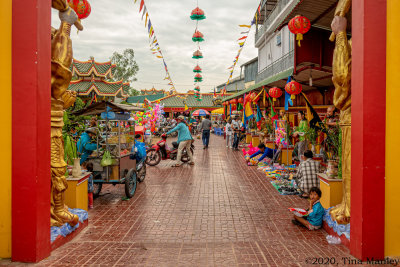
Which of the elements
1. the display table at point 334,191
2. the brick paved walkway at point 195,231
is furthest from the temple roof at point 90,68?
the display table at point 334,191

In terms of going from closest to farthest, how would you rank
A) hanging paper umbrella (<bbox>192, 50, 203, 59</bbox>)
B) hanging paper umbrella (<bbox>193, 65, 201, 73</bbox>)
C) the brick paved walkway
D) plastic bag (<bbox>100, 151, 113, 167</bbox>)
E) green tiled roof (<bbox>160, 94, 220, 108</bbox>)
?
1. the brick paved walkway
2. plastic bag (<bbox>100, 151, 113, 167</bbox>)
3. hanging paper umbrella (<bbox>192, 50, 203, 59</bbox>)
4. hanging paper umbrella (<bbox>193, 65, 201, 73</bbox>)
5. green tiled roof (<bbox>160, 94, 220, 108</bbox>)

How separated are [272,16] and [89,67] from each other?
16019 mm

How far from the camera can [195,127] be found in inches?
1272

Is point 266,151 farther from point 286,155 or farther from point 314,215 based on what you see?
point 314,215

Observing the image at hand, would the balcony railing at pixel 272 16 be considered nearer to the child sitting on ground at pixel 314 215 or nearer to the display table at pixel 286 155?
the display table at pixel 286 155

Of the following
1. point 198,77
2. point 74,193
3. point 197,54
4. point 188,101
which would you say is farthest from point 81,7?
point 188,101

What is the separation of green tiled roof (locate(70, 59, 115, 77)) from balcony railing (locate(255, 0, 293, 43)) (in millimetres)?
13396

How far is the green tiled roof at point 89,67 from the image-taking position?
26.7 meters

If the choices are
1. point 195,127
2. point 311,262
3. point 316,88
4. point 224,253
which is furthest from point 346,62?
point 195,127

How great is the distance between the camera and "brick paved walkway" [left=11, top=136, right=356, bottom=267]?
13.3 ft

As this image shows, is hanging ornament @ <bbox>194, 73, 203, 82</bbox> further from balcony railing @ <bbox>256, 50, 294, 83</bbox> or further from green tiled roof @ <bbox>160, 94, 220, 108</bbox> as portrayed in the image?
green tiled roof @ <bbox>160, 94, 220, 108</bbox>

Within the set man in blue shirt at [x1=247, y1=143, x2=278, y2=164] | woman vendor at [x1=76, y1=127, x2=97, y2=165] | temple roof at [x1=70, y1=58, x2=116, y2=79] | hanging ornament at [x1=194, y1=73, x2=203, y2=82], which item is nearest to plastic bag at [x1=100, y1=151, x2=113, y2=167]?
woman vendor at [x1=76, y1=127, x2=97, y2=165]

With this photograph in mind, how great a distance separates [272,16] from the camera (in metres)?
20.1

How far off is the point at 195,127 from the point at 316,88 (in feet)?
71.3
